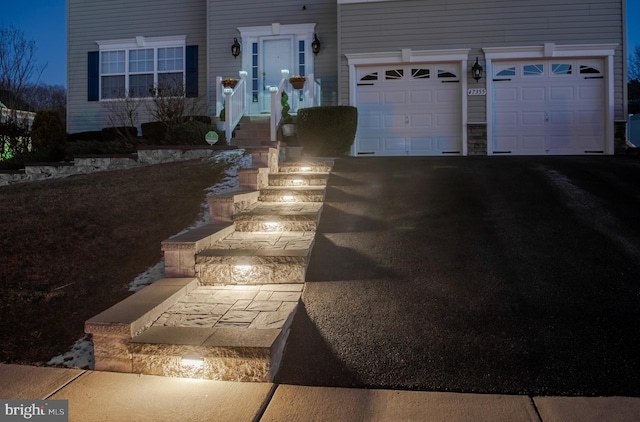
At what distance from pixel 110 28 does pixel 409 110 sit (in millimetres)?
9092

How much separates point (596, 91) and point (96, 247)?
10.5 m

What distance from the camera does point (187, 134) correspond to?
9500mm

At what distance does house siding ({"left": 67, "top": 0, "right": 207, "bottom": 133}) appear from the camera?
12.7 meters

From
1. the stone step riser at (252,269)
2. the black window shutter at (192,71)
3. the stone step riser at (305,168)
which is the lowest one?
the stone step riser at (252,269)

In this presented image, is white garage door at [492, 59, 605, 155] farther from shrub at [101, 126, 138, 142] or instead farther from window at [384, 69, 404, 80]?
shrub at [101, 126, 138, 142]

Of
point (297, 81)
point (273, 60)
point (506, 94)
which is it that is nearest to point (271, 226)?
Result: point (297, 81)

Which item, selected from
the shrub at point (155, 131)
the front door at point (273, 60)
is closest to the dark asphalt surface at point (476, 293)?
the shrub at point (155, 131)

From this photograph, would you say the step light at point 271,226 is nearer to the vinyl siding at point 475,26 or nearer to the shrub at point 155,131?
the shrub at point 155,131

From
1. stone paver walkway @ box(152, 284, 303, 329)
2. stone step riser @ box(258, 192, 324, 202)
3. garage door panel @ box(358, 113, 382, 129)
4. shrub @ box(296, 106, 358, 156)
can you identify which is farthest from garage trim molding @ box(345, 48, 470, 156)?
stone paver walkway @ box(152, 284, 303, 329)

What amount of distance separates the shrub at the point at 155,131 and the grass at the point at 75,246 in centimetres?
386

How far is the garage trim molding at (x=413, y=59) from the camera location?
10.3 metres

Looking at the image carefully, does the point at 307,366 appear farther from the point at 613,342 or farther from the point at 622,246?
the point at 622,246

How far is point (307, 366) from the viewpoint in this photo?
263cm

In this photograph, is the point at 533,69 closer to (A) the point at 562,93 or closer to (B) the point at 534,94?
(B) the point at 534,94
